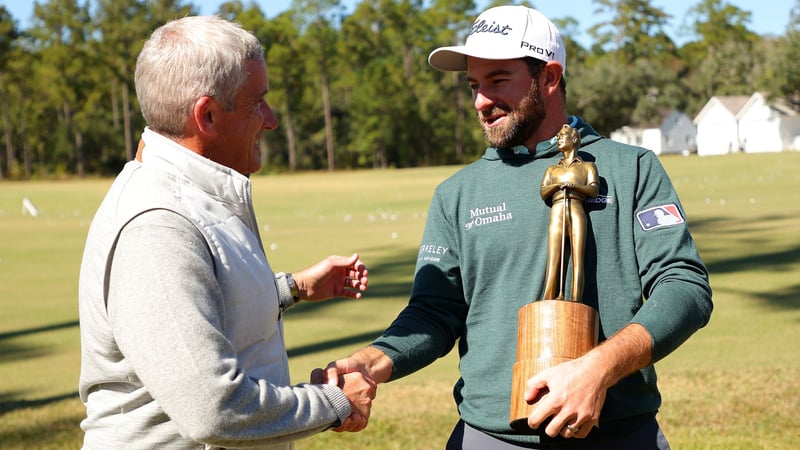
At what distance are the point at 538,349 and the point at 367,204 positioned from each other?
3431 cm

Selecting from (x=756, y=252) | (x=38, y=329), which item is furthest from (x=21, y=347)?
(x=756, y=252)

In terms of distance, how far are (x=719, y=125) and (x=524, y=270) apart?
91.4m

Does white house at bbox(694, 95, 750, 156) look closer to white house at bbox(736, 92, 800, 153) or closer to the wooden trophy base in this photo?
white house at bbox(736, 92, 800, 153)

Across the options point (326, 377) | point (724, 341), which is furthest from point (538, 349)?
point (724, 341)

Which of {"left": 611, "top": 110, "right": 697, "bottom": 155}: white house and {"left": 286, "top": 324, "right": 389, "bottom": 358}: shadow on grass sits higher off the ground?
{"left": 286, "top": 324, "right": 389, "bottom": 358}: shadow on grass

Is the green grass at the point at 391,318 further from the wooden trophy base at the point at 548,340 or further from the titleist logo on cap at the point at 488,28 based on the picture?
the wooden trophy base at the point at 548,340

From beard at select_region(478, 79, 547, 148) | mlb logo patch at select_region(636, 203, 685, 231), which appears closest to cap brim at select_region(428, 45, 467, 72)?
beard at select_region(478, 79, 547, 148)

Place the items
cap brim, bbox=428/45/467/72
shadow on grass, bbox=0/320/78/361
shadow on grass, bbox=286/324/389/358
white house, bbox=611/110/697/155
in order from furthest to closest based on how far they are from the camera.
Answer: white house, bbox=611/110/697/155 → shadow on grass, bbox=0/320/78/361 → shadow on grass, bbox=286/324/389/358 → cap brim, bbox=428/45/467/72

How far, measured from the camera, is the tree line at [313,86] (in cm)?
7962

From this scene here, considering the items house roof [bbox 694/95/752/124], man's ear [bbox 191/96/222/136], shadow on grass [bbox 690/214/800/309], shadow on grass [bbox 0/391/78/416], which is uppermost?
man's ear [bbox 191/96/222/136]

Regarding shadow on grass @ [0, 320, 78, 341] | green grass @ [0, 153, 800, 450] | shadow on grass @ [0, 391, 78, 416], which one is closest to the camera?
green grass @ [0, 153, 800, 450]

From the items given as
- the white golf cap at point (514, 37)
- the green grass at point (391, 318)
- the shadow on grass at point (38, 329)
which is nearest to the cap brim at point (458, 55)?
the white golf cap at point (514, 37)

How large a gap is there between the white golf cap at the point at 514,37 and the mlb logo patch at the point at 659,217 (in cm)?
66

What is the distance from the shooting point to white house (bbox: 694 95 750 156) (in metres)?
87.7
